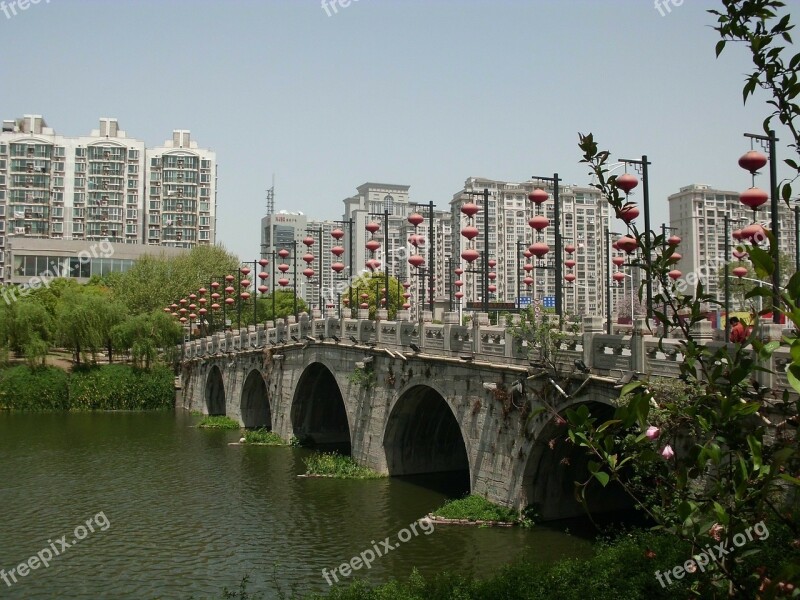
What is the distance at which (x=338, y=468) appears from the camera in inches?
962

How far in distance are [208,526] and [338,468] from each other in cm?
611

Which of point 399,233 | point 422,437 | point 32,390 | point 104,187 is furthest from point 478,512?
point 104,187

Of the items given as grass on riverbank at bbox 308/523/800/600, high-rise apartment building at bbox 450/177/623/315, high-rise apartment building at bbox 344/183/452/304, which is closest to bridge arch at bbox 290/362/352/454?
high-rise apartment building at bbox 450/177/623/315

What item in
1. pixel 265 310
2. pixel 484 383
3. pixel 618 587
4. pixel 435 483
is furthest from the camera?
pixel 265 310

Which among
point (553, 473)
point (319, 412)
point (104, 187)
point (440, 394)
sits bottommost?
point (319, 412)

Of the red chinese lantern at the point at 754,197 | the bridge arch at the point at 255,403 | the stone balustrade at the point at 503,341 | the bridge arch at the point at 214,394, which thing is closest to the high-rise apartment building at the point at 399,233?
the bridge arch at the point at 214,394

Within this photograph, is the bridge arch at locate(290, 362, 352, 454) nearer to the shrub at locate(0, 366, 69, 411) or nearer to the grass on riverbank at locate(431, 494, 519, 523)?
the grass on riverbank at locate(431, 494, 519, 523)

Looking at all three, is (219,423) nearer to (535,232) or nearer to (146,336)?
(146,336)

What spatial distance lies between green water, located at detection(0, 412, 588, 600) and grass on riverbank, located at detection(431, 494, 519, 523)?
0.39 m

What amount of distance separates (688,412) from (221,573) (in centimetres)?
1365

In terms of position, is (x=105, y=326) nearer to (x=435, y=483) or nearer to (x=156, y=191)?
(x=435, y=483)

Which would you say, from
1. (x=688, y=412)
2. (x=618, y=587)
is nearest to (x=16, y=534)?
(x=618, y=587)

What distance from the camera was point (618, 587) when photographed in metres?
10.1

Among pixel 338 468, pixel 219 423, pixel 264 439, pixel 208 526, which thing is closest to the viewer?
pixel 208 526
